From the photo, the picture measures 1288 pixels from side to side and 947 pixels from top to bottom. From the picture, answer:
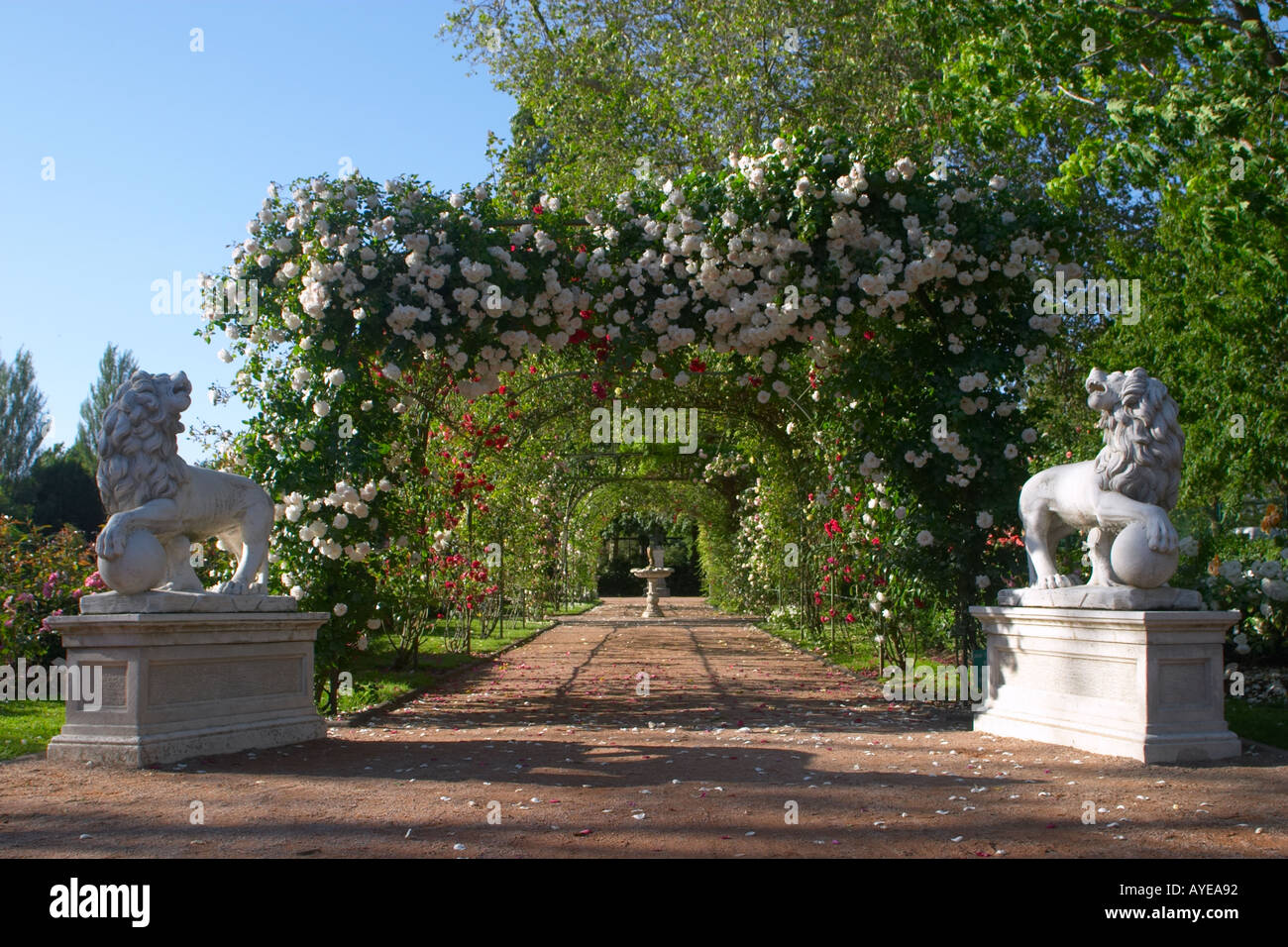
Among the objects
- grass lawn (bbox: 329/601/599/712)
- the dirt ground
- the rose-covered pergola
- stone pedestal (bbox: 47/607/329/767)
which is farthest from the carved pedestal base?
stone pedestal (bbox: 47/607/329/767)

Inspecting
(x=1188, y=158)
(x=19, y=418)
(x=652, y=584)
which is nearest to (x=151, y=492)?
(x=1188, y=158)

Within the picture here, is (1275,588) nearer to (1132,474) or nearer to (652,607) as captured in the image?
(1132,474)

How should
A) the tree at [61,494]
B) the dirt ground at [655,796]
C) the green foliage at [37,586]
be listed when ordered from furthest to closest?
the tree at [61,494] → the green foliage at [37,586] → the dirt ground at [655,796]

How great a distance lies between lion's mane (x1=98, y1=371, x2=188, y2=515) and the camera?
571 centimetres

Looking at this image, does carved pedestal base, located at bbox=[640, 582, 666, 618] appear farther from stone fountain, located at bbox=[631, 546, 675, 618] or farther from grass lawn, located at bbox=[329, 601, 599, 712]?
grass lawn, located at bbox=[329, 601, 599, 712]

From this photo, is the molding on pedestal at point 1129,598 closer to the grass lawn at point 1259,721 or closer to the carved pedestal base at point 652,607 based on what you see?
the grass lawn at point 1259,721

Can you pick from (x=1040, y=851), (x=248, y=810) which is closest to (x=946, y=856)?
(x=1040, y=851)

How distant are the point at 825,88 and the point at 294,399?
8430 mm

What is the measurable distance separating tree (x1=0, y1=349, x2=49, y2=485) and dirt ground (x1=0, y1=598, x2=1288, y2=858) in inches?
1379

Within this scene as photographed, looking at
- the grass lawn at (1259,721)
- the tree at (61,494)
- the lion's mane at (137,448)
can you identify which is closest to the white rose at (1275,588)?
the grass lawn at (1259,721)

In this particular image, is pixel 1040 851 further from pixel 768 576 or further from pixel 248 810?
pixel 768 576

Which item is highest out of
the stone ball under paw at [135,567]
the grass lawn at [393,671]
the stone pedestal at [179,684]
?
the stone ball under paw at [135,567]

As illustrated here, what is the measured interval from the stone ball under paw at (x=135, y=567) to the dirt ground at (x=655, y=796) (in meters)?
0.95

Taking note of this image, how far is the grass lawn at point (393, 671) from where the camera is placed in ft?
30.2
